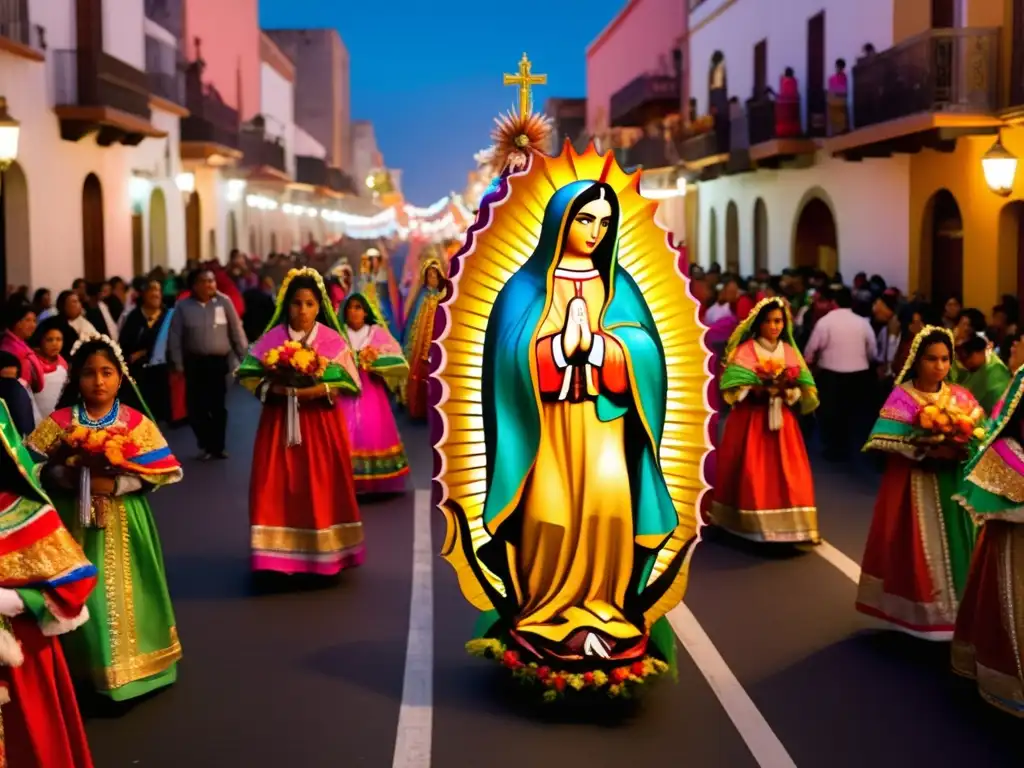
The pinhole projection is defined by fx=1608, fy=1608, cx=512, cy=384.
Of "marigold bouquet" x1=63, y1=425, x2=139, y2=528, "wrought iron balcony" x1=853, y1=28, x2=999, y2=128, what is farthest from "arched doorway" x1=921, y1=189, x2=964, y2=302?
"marigold bouquet" x1=63, y1=425, x2=139, y2=528

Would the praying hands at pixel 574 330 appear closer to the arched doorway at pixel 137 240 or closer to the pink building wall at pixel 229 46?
the arched doorway at pixel 137 240

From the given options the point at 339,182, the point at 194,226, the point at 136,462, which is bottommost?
the point at 136,462

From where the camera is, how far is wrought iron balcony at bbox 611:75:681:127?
133ft

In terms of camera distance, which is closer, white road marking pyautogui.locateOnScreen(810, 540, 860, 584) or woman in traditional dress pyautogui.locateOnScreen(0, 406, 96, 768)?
woman in traditional dress pyautogui.locateOnScreen(0, 406, 96, 768)

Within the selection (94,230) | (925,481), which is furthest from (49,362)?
(94,230)

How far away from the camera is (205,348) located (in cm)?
1479

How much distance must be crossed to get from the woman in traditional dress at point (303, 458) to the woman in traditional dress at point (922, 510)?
10.4 feet

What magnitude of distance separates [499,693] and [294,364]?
2.91 m

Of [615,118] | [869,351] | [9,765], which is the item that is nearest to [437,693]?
[9,765]

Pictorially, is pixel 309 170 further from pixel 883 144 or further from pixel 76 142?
pixel 883 144

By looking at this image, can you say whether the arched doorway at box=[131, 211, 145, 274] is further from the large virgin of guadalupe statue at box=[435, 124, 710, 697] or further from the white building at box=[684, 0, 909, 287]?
the large virgin of guadalupe statue at box=[435, 124, 710, 697]

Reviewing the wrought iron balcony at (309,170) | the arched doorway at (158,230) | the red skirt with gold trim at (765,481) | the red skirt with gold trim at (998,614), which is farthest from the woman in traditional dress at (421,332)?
the wrought iron balcony at (309,170)

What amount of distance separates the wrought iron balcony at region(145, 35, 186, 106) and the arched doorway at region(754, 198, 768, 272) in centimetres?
1176

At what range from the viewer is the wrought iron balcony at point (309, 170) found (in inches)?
2222
